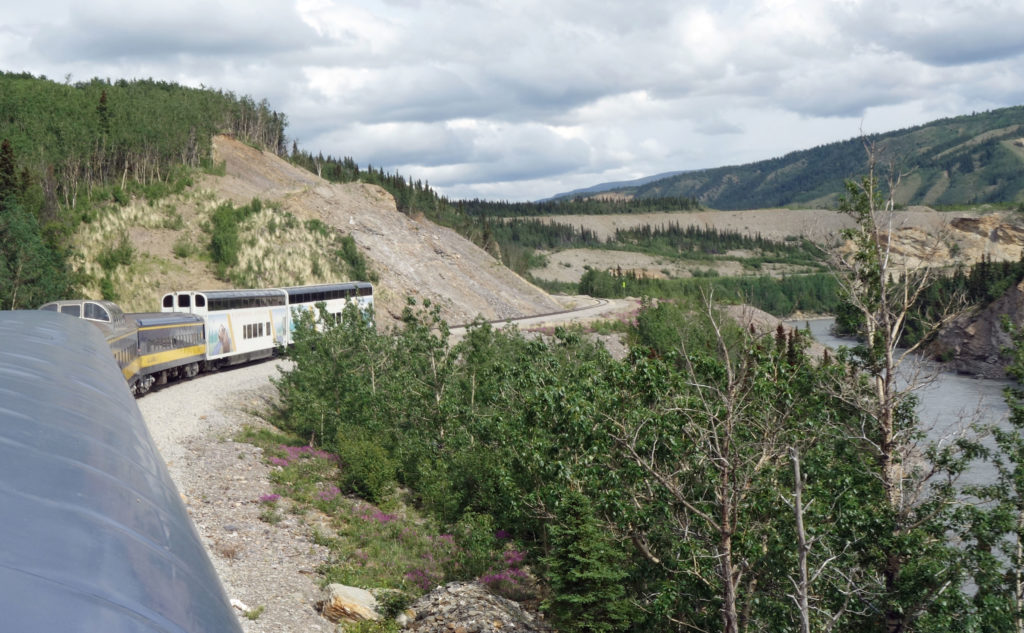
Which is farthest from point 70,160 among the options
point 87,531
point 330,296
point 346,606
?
point 87,531

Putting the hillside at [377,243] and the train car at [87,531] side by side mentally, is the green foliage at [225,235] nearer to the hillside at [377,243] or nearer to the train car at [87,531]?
the hillside at [377,243]

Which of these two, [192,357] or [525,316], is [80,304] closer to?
[192,357]

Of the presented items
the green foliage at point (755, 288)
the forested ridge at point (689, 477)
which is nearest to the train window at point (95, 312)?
the forested ridge at point (689, 477)

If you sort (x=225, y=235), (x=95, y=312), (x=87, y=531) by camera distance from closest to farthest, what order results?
(x=87, y=531) → (x=95, y=312) → (x=225, y=235)

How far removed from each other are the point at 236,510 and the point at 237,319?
21979mm

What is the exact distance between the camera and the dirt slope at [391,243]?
77.0m

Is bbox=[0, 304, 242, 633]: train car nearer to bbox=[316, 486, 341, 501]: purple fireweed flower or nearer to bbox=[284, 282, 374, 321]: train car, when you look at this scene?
bbox=[316, 486, 341, 501]: purple fireweed flower

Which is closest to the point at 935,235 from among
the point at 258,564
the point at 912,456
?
the point at 912,456

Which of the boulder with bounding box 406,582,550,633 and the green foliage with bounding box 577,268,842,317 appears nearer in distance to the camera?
the boulder with bounding box 406,582,550,633

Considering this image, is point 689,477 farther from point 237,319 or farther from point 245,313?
point 245,313

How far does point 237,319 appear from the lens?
4347 centimetres

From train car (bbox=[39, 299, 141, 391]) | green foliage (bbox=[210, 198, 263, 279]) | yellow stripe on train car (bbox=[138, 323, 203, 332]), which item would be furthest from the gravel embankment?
green foliage (bbox=[210, 198, 263, 279])

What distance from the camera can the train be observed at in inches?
1175

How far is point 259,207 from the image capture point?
74.9 m
